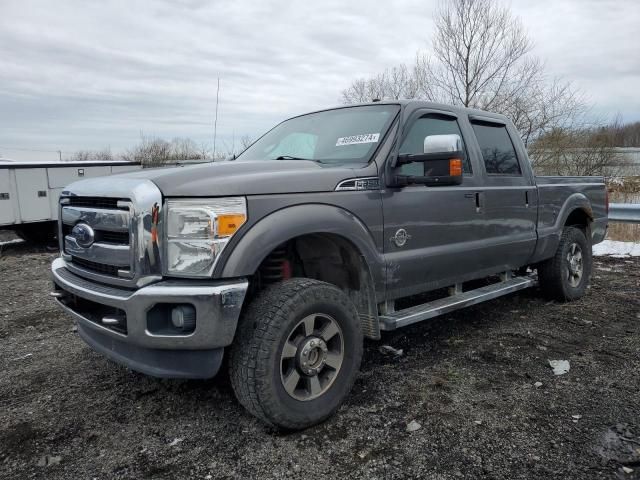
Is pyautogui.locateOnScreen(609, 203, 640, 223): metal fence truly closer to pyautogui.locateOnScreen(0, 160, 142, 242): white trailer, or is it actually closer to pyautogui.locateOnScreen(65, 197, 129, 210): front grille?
pyautogui.locateOnScreen(65, 197, 129, 210): front grille

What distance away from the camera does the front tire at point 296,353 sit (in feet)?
8.19

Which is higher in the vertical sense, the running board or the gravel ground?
the running board

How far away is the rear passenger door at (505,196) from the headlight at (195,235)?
238 centimetres

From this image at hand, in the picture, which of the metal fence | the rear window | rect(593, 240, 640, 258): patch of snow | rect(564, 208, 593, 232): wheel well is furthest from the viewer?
rect(593, 240, 640, 258): patch of snow

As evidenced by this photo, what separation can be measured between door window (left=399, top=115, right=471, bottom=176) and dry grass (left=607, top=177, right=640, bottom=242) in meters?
7.10

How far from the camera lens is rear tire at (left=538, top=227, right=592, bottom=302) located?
5129 mm

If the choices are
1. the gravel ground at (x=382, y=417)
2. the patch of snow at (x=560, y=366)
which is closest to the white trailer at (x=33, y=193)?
the gravel ground at (x=382, y=417)

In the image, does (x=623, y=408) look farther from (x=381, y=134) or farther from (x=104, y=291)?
(x=104, y=291)

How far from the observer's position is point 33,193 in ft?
32.3

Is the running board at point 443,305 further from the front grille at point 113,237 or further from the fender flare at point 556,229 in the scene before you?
the front grille at point 113,237

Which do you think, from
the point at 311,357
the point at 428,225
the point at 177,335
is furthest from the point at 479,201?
the point at 177,335

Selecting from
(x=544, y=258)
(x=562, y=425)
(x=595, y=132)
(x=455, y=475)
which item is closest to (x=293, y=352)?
(x=455, y=475)

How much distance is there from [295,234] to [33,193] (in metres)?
9.24

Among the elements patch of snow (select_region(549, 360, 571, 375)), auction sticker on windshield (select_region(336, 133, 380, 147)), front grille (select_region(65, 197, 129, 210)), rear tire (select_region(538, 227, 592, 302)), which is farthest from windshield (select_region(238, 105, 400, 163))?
rear tire (select_region(538, 227, 592, 302))
